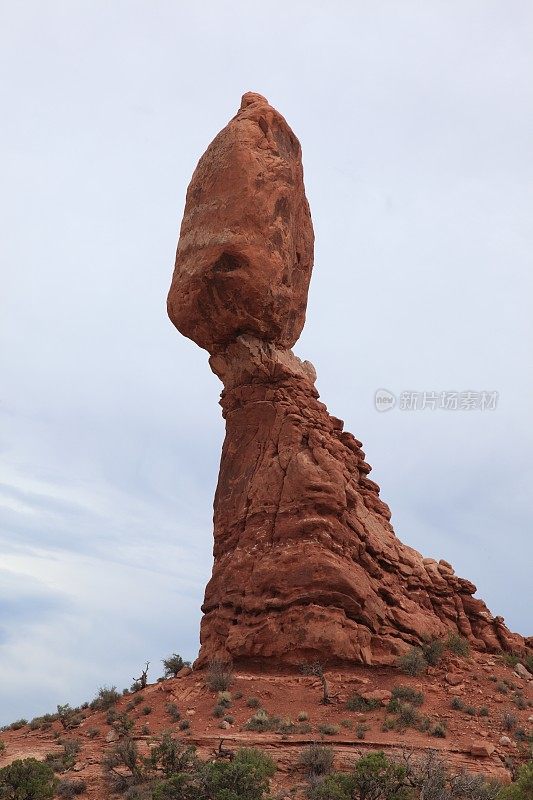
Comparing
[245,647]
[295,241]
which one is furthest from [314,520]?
[295,241]

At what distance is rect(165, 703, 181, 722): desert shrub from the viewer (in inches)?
Answer: 802

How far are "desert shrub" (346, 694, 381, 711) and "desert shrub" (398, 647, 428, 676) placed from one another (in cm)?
173

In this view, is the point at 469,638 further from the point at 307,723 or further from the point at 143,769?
the point at 143,769

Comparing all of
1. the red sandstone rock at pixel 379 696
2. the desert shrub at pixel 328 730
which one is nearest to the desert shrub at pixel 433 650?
the red sandstone rock at pixel 379 696

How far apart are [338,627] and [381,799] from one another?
20.1 feet

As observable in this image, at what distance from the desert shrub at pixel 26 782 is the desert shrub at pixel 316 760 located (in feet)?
16.5

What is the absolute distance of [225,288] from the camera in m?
25.1

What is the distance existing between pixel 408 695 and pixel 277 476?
22.9ft

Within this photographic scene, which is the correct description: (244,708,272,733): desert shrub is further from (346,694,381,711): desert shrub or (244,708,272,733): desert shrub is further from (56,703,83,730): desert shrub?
(56,703,83,730): desert shrub

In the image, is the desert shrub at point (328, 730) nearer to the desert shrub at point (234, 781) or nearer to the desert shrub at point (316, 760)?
the desert shrub at point (316, 760)

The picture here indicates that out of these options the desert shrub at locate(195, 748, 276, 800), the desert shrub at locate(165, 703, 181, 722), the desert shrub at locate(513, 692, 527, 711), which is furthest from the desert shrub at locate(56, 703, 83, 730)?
the desert shrub at locate(513, 692, 527, 711)

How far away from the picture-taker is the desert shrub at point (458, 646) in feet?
77.8

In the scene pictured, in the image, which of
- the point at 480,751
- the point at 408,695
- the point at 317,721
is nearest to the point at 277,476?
the point at 408,695

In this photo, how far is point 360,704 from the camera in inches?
799
